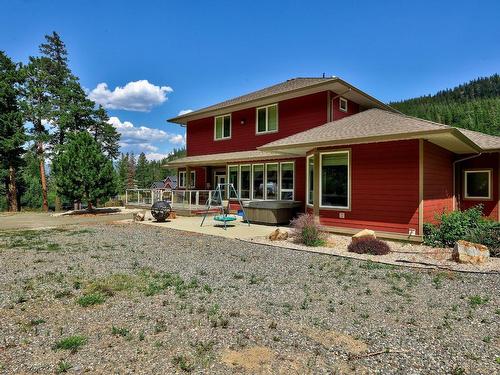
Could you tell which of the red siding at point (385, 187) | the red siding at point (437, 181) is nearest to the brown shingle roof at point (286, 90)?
the red siding at point (385, 187)

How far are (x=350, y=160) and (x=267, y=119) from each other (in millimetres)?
7407

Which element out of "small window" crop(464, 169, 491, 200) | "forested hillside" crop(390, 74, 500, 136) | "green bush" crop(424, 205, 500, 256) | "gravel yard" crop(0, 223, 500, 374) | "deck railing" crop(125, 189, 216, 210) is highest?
"forested hillside" crop(390, 74, 500, 136)

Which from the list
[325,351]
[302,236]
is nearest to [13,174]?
[302,236]

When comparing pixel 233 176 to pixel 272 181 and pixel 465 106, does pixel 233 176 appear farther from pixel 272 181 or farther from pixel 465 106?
pixel 465 106

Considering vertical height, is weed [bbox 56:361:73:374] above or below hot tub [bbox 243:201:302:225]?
below

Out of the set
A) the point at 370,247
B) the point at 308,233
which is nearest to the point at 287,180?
the point at 308,233

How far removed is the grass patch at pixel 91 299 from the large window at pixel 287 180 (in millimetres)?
11213

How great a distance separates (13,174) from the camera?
2636cm

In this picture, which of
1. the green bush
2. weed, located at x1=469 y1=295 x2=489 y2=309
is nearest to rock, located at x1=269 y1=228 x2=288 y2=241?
the green bush

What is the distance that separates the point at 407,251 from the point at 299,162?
7.40 meters

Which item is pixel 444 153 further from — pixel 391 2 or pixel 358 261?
pixel 358 261

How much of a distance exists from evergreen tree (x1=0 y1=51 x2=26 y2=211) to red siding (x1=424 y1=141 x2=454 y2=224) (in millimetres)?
28194

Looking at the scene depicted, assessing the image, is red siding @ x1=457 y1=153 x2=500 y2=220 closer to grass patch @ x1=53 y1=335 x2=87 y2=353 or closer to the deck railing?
the deck railing

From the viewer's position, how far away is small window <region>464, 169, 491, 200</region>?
12859mm
